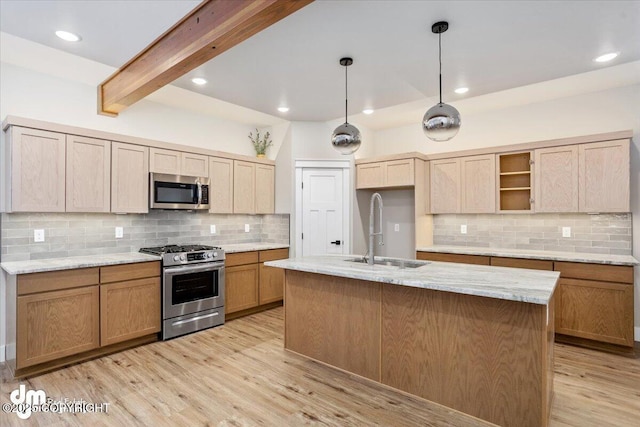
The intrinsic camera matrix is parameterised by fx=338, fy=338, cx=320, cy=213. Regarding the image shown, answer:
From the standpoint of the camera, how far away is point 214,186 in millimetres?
4582

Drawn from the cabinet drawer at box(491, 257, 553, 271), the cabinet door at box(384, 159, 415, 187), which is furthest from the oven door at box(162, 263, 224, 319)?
the cabinet drawer at box(491, 257, 553, 271)

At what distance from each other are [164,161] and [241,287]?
1.86 m

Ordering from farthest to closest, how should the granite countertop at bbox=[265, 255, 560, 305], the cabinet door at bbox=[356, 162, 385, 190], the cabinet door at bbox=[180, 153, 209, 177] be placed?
the cabinet door at bbox=[356, 162, 385, 190]
the cabinet door at bbox=[180, 153, 209, 177]
the granite countertop at bbox=[265, 255, 560, 305]

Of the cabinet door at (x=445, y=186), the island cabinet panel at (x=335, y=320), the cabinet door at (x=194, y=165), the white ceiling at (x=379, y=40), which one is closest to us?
the white ceiling at (x=379, y=40)

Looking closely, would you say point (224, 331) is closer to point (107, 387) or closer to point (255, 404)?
point (107, 387)

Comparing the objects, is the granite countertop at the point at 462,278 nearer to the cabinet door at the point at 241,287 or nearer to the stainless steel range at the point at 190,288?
the stainless steel range at the point at 190,288

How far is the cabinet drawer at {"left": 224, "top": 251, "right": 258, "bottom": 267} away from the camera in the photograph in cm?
436

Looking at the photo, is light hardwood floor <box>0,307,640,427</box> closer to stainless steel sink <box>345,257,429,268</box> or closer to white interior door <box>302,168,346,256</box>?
stainless steel sink <box>345,257,429,268</box>

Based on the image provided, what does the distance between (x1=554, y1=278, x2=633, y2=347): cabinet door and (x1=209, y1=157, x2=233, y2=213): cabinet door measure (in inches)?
159

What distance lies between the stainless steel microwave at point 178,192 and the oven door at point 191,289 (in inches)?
31.1

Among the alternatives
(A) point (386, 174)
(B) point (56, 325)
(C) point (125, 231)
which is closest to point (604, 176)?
(A) point (386, 174)

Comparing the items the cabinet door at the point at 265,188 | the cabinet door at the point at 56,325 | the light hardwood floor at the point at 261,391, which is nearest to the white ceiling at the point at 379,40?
the cabinet door at the point at 265,188

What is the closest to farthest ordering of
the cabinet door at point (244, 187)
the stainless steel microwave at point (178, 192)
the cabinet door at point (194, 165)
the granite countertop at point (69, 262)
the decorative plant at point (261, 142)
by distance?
the granite countertop at point (69, 262) < the stainless steel microwave at point (178, 192) < the cabinet door at point (194, 165) < the cabinet door at point (244, 187) < the decorative plant at point (261, 142)

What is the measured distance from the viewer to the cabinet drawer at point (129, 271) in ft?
10.7
